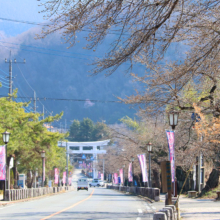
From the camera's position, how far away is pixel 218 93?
17.1 metres

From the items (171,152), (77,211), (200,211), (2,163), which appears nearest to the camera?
(171,152)

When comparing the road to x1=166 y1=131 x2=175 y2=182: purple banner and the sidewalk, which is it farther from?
x1=166 y1=131 x2=175 y2=182: purple banner

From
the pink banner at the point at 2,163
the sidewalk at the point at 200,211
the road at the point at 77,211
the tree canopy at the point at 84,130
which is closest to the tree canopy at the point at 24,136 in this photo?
the pink banner at the point at 2,163

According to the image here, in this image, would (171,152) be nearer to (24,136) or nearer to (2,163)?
(2,163)

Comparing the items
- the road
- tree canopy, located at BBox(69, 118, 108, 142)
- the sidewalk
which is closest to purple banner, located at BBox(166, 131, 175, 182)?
the sidewalk

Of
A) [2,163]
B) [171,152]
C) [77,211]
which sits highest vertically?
[171,152]

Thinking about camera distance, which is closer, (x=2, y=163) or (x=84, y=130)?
(x=2, y=163)

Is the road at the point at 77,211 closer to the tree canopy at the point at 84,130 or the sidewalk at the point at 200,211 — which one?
the sidewalk at the point at 200,211

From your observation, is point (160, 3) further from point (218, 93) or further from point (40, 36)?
point (218, 93)

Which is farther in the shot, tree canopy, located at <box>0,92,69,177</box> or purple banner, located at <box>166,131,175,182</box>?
tree canopy, located at <box>0,92,69,177</box>

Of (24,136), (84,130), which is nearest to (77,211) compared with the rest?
(24,136)

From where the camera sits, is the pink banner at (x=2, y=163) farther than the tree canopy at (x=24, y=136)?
No

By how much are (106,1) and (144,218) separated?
28.8 ft

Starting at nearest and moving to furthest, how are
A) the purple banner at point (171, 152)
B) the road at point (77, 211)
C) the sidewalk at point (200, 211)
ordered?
the sidewalk at point (200, 211) → the road at point (77, 211) → the purple banner at point (171, 152)
